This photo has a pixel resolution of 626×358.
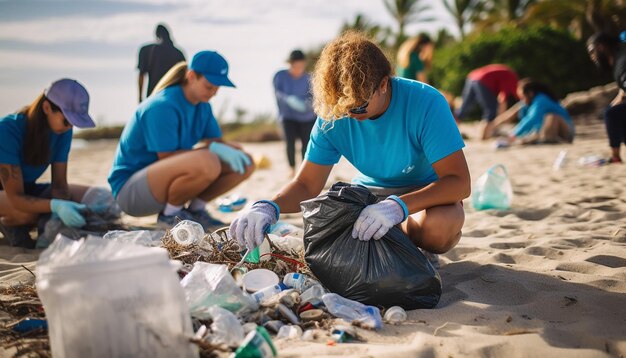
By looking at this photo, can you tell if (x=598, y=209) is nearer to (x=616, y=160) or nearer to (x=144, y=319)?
(x=616, y=160)

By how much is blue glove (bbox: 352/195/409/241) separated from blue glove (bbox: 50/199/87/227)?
2061mm

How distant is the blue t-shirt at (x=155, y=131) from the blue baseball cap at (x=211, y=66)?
254mm

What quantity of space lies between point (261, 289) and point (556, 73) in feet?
41.6

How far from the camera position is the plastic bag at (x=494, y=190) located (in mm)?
3898

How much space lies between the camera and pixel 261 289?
6.89 ft

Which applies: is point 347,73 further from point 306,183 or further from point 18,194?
point 18,194

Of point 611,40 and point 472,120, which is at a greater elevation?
point 611,40

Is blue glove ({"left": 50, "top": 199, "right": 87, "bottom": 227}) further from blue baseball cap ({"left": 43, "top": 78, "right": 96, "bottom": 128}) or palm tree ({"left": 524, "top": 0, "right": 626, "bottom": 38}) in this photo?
palm tree ({"left": 524, "top": 0, "right": 626, "bottom": 38})

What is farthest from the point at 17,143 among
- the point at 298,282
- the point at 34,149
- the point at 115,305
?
the point at 115,305

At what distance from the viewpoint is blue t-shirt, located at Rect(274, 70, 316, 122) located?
6176 millimetres

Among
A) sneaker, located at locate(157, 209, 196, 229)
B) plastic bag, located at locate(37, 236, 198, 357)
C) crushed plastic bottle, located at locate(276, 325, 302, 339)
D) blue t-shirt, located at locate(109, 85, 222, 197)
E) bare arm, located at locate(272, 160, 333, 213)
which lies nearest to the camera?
plastic bag, located at locate(37, 236, 198, 357)

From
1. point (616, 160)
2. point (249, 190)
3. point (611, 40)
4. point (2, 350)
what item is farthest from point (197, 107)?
point (616, 160)

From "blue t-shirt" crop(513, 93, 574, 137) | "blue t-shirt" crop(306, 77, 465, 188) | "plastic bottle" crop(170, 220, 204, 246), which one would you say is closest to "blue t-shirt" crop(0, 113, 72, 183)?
"plastic bottle" crop(170, 220, 204, 246)

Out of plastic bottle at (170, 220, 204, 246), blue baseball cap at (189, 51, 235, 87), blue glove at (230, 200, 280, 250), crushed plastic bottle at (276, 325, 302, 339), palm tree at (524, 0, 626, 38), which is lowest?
crushed plastic bottle at (276, 325, 302, 339)
